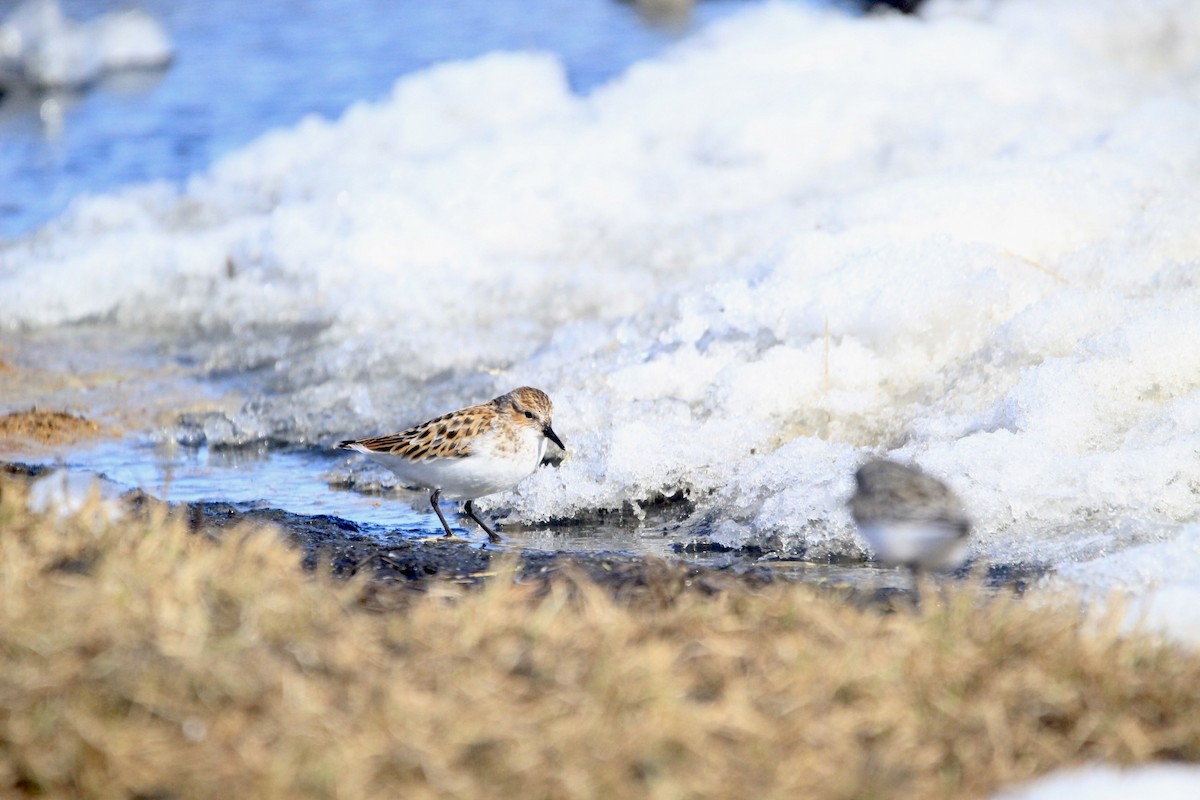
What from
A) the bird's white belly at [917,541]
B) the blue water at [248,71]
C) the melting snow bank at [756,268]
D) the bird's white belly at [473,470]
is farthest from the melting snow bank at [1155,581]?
the blue water at [248,71]

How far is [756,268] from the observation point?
875cm

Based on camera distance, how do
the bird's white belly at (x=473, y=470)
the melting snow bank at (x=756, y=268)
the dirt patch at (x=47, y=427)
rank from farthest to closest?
the dirt patch at (x=47, y=427) < the melting snow bank at (x=756, y=268) < the bird's white belly at (x=473, y=470)

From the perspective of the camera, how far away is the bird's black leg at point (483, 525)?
6086 mm

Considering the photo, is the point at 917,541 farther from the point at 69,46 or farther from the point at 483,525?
the point at 69,46

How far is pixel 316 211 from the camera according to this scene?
11.6 meters

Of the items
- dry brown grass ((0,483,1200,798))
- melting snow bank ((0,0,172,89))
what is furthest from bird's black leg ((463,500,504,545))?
melting snow bank ((0,0,172,89))

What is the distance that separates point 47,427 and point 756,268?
440 centimetres

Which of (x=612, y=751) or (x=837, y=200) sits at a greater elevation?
(x=612, y=751)

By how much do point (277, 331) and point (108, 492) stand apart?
5112mm

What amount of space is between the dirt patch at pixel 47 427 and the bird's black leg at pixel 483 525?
2.58 meters

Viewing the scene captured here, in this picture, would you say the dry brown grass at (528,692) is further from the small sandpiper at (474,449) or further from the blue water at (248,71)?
the blue water at (248,71)

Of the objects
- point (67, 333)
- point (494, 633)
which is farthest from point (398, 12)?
point (494, 633)

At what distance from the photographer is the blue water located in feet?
49.8

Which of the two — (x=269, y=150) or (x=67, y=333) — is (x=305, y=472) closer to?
(x=67, y=333)
